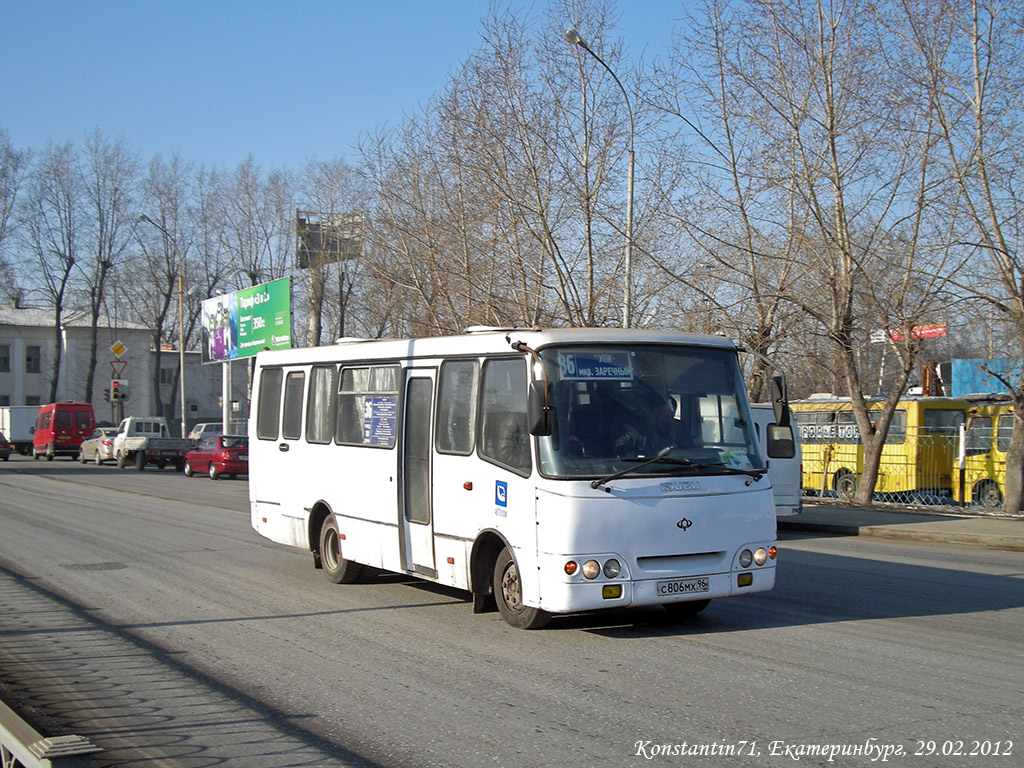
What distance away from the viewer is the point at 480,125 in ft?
75.2

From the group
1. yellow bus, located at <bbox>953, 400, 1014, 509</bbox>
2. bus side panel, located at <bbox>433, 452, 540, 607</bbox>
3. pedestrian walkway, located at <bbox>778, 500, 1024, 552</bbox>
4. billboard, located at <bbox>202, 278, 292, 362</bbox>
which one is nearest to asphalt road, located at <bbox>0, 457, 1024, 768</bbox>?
bus side panel, located at <bbox>433, 452, 540, 607</bbox>

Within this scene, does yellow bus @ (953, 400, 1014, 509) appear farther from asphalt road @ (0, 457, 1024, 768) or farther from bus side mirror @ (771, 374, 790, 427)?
bus side mirror @ (771, 374, 790, 427)

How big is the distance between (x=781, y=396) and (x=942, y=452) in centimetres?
1652

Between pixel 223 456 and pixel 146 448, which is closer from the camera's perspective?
pixel 223 456

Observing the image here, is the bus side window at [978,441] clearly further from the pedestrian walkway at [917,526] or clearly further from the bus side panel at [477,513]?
the bus side panel at [477,513]

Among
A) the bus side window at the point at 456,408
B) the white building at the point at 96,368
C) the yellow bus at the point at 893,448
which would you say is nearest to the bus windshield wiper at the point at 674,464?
the bus side window at the point at 456,408

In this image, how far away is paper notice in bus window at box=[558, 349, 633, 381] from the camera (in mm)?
8336

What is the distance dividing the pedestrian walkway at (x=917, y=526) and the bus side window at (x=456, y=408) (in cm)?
1014

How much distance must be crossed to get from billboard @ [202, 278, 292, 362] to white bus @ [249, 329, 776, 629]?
28131mm

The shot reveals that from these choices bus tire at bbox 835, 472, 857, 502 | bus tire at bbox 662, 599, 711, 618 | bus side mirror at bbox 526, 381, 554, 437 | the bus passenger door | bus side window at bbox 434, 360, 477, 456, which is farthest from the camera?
bus tire at bbox 835, 472, 857, 502

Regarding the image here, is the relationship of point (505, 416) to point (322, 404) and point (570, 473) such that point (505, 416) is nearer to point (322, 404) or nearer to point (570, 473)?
point (570, 473)

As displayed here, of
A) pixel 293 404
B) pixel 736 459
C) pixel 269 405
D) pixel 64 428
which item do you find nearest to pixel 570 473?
pixel 736 459

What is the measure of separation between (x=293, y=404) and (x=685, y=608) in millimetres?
5757

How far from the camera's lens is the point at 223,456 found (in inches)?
1432
